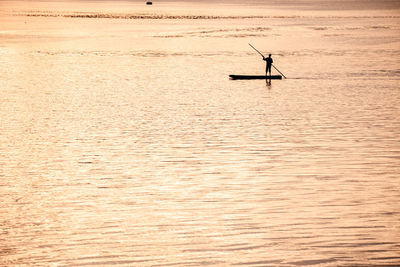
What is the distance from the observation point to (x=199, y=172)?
18.6 m

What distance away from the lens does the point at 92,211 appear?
48.7ft

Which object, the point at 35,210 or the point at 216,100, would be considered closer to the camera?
the point at 35,210

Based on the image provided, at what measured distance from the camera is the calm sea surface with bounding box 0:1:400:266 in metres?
12.5

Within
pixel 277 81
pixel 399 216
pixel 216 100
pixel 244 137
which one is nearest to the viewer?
pixel 399 216

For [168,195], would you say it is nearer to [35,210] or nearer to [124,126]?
[35,210]

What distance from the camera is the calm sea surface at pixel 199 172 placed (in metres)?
12.5

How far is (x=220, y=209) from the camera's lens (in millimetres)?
14945

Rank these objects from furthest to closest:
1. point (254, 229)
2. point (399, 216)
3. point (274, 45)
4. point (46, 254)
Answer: point (274, 45) → point (399, 216) → point (254, 229) → point (46, 254)

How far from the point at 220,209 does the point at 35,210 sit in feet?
14.6

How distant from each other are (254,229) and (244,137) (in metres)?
10.5

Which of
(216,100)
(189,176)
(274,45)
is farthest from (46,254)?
(274,45)

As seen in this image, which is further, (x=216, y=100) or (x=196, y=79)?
(x=196, y=79)

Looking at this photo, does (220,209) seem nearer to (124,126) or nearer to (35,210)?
(35,210)

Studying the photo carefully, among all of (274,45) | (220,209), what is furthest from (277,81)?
(274,45)
